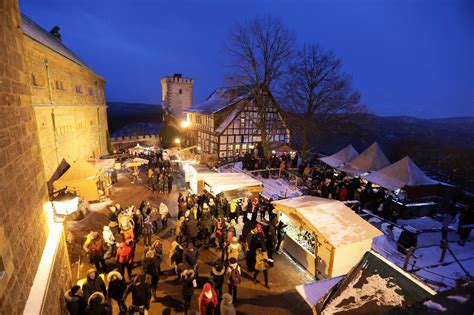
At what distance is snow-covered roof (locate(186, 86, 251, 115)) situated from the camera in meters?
24.0

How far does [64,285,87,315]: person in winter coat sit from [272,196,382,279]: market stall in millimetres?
5893

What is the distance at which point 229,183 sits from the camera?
37.3 ft

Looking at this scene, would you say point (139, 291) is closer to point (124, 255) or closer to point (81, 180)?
point (124, 255)

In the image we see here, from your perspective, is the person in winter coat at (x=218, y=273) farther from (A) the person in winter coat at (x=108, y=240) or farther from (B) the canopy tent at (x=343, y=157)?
(B) the canopy tent at (x=343, y=157)

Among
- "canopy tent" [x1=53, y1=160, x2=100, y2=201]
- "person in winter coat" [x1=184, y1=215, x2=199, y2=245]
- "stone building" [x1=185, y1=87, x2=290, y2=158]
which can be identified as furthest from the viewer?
"stone building" [x1=185, y1=87, x2=290, y2=158]

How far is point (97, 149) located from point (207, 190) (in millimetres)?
15900

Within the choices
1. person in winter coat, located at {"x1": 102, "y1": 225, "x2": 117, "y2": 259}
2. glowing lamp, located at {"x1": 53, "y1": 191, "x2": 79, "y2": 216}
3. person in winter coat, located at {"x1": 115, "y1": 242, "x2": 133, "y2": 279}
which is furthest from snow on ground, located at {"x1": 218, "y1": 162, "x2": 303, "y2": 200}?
glowing lamp, located at {"x1": 53, "y1": 191, "x2": 79, "y2": 216}

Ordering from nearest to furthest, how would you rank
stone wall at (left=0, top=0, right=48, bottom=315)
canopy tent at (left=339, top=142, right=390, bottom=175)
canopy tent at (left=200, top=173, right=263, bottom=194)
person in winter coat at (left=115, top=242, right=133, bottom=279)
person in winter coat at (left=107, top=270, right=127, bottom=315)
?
1. stone wall at (left=0, top=0, right=48, bottom=315)
2. person in winter coat at (left=107, top=270, right=127, bottom=315)
3. person in winter coat at (left=115, top=242, right=133, bottom=279)
4. canopy tent at (left=200, top=173, right=263, bottom=194)
5. canopy tent at (left=339, top=142, right=390, bottom=175)

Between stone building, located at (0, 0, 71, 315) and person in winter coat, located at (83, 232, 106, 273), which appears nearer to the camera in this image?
stone building, located at (0, 0, 71, 315)

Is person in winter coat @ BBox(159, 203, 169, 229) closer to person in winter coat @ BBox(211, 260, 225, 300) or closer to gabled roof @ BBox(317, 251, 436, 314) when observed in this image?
person in winter coat @ BBox(211, 260, 225, 300)

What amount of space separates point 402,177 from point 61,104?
63.3 feet

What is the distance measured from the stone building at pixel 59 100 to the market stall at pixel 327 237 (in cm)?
893

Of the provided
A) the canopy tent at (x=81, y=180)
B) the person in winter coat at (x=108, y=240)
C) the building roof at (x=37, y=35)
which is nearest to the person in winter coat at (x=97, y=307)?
the person in winter coat at (x=108, y=240)

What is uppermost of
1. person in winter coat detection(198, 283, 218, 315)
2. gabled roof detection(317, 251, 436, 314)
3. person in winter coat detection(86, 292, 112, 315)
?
gabled roof detection(317, 251, 436, 314)
